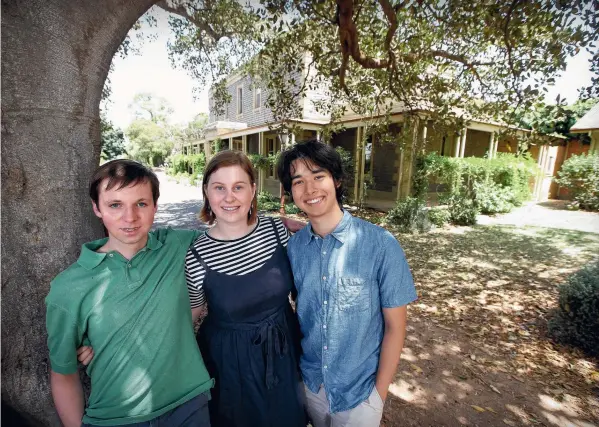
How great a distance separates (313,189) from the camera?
1.73 meters

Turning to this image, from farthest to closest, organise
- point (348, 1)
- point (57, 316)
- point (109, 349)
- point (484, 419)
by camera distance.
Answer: point (348, 1), point (484, 419), point (109, 349), point (57, 316)

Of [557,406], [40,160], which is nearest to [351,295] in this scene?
[40,160]

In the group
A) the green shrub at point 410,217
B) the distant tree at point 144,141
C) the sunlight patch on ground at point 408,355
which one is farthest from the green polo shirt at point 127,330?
the distant tree at point 144,141

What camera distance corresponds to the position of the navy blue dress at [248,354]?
1.72 meters

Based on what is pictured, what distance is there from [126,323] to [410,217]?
950cm

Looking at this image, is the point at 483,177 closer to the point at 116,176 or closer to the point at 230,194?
the point at 230,194

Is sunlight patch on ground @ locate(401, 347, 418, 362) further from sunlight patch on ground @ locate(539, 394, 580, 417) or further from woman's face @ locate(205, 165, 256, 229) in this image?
woman's face @ locate(205, 165, 256, 229)

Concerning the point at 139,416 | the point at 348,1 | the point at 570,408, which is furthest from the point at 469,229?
the point at 139,416

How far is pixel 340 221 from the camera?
5.83 ft

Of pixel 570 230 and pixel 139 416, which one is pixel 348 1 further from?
pixel 570 230

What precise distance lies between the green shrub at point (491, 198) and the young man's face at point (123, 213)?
1292 cm

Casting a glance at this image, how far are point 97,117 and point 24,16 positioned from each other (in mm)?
555

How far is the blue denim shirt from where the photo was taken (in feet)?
5.44

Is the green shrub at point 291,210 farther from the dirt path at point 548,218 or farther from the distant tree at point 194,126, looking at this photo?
the distant tree at point 194,126
